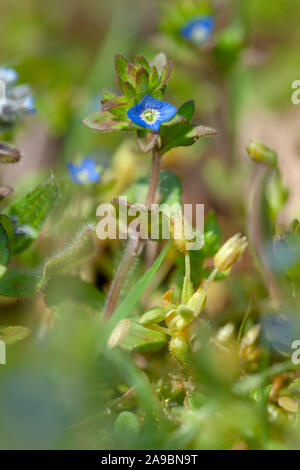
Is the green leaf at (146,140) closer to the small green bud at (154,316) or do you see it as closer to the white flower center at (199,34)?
the small green bud at (154,316)

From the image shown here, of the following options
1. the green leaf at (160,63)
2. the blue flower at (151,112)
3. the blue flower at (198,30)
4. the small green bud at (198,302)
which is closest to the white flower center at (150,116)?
the blue flower at (151,112)

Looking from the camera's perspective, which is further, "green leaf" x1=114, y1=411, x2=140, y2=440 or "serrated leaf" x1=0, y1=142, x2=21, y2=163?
"serrated leaf" x1=0, y1=142, x2=21, y2=163

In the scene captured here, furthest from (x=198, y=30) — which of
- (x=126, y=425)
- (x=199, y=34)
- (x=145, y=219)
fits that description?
(x=126, y=425)

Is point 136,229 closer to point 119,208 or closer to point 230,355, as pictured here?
point 119,208

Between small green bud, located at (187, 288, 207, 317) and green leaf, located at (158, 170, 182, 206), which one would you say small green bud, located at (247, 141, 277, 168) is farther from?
small green bud, located at (187, 288, 207, 317)

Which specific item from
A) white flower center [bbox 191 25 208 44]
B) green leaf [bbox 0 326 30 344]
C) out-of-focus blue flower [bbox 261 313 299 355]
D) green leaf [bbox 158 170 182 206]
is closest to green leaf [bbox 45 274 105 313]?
green leaf [bbox 0 326 30 344]

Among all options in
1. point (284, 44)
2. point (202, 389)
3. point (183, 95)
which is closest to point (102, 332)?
point (202, 389)
